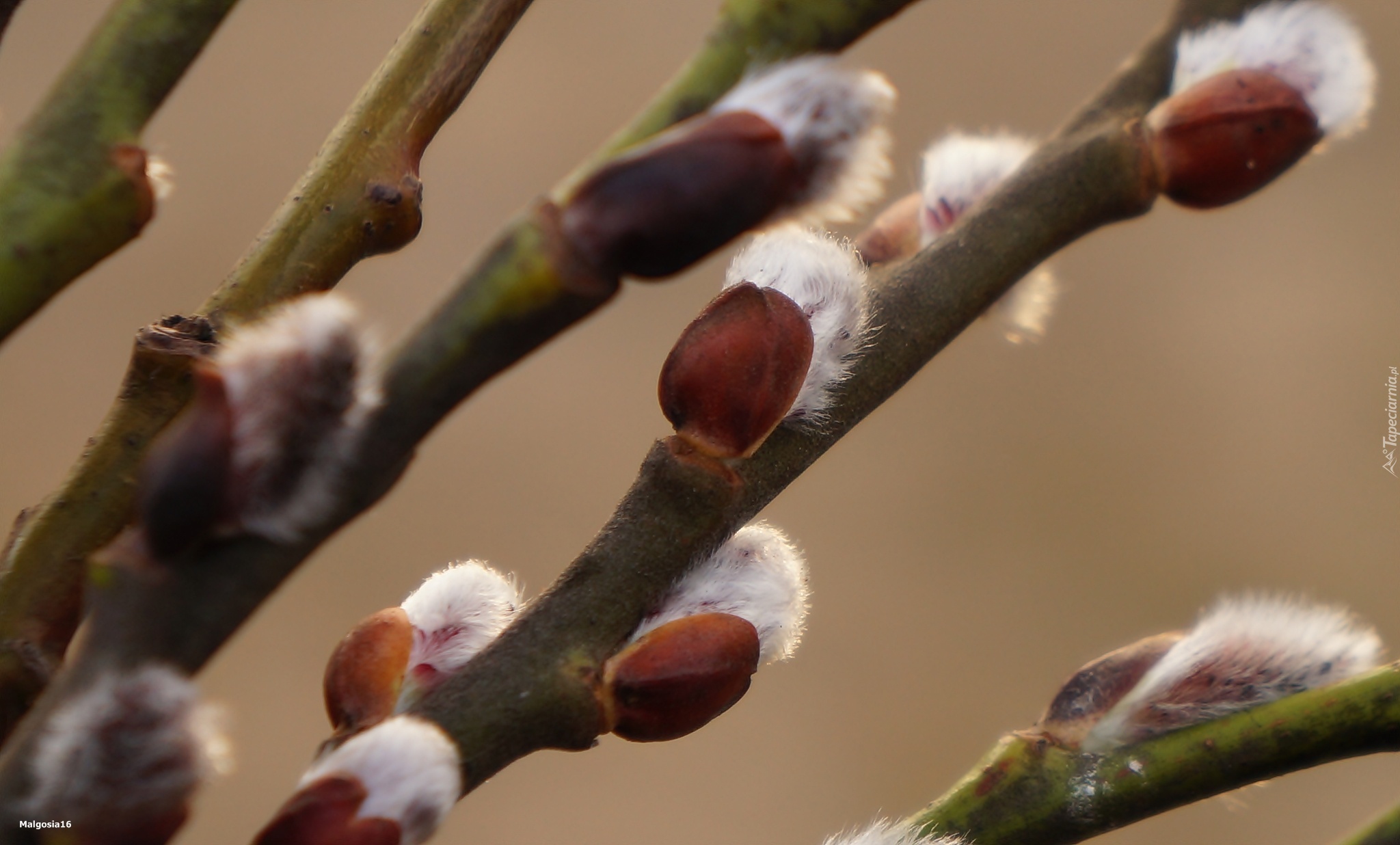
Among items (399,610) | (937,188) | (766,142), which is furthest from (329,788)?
(937,188)

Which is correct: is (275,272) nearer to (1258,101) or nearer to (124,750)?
(124,750)

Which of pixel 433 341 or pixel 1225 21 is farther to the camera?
pixel 1225 21

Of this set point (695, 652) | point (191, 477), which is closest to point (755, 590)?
point (695, 652)

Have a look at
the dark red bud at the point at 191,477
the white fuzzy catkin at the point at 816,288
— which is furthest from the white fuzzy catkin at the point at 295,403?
the white fuzzy catkin at the point at 816,288

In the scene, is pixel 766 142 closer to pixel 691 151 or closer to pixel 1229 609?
pixel 691 151

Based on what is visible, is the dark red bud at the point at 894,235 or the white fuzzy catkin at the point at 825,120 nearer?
the white fuzzy catkin at the point at 825,120

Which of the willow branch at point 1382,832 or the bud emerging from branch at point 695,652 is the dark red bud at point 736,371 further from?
the willow branch at point 1382,832

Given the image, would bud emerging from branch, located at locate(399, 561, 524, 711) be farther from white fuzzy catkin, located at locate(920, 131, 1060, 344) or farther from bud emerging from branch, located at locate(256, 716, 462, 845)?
white fuzzy catkin, located at locate(920, 131, 1060, 344)
